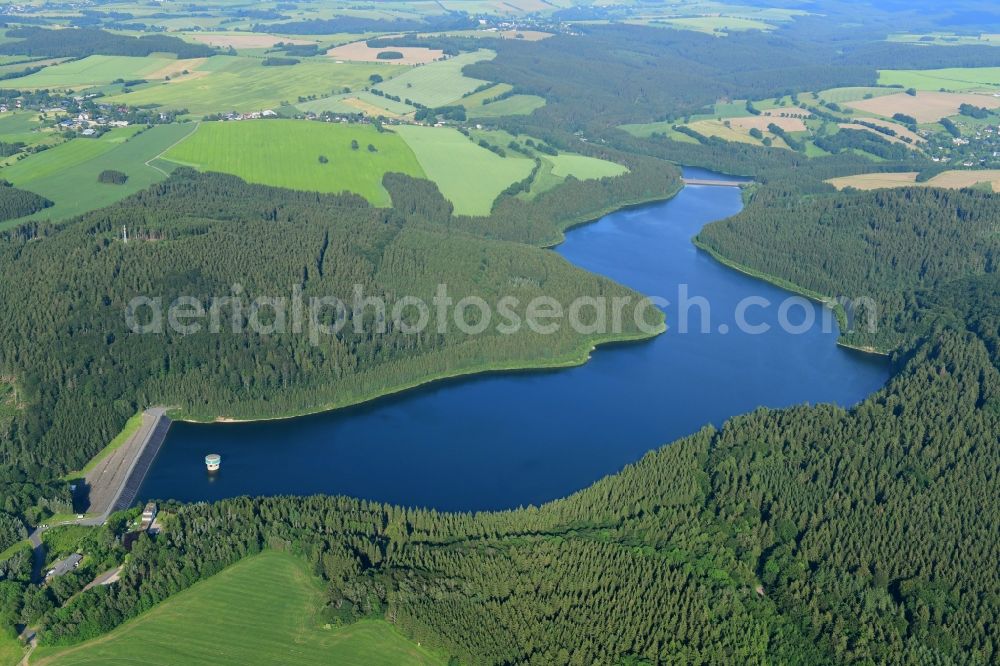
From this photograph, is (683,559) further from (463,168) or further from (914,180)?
(914,180)

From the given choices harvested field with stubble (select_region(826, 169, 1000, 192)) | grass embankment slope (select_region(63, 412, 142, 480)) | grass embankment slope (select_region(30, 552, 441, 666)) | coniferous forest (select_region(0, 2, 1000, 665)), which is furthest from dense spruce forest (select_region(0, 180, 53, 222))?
harvested field with stubble (select_region(826, 169, 1000, 192))

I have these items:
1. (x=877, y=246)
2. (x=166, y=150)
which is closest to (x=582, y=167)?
(x=877, y=246)

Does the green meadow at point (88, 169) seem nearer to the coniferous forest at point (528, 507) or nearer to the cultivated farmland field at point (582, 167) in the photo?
the coniferous forest at point (528, 507)

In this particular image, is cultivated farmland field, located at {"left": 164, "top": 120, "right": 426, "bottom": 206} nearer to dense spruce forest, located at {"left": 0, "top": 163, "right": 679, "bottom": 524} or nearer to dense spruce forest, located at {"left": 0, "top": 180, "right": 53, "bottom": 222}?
dense spruce forest, located at {"left": 0, "top": 163, "right": 679, "bottom": 524}

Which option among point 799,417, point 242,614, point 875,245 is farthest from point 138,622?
point 875,245

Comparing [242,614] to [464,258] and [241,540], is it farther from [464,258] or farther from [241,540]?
[464,258]
